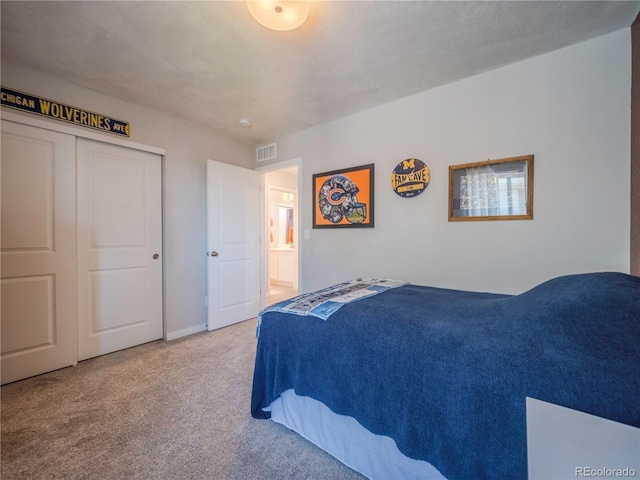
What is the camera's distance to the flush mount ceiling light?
1349 millimetres

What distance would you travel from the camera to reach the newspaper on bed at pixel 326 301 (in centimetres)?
146

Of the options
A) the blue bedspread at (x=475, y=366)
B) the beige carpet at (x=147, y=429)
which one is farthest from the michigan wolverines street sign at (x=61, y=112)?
the blue bedspread at (x=475, y=366)

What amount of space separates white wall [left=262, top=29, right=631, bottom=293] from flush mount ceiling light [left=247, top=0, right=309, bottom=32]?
146cm

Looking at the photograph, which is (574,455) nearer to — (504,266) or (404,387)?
(404,387)

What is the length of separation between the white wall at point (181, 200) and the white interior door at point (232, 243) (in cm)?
14

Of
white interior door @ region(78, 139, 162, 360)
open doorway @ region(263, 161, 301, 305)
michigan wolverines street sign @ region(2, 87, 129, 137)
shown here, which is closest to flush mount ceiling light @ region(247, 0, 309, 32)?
michigan wolverines street sign @ region(2, 87, 129, 137)

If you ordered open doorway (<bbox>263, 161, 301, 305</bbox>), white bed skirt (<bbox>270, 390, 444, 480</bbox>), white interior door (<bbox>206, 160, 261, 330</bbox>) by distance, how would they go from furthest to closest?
1. open doorway (<bbox>263, 161, 301, 305</bbox>)
2. white interior door (<bbox>206, 160, 261, 330</bbox>)
3. white bed skirt (<bbox>270, 390, 444, 480</bbox>)

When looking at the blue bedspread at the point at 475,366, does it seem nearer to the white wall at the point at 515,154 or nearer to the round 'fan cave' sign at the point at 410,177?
the white wall at the point at 515,154

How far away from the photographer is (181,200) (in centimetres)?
306

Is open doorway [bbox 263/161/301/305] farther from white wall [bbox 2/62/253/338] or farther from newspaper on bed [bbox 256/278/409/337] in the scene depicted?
newspaper on bed [bbox 256/278/409/337]

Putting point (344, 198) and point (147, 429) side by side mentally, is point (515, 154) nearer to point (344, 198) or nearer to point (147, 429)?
point (344, 198)

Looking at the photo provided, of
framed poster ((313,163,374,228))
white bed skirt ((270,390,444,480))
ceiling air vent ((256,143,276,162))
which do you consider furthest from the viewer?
ceiling air vent ((256,143,276,162))

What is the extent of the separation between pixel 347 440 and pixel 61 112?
10.9 ft

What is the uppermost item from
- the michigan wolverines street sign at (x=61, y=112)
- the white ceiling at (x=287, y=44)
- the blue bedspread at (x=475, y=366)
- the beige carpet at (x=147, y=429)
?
the white ceiling at (x=287, y=44)
